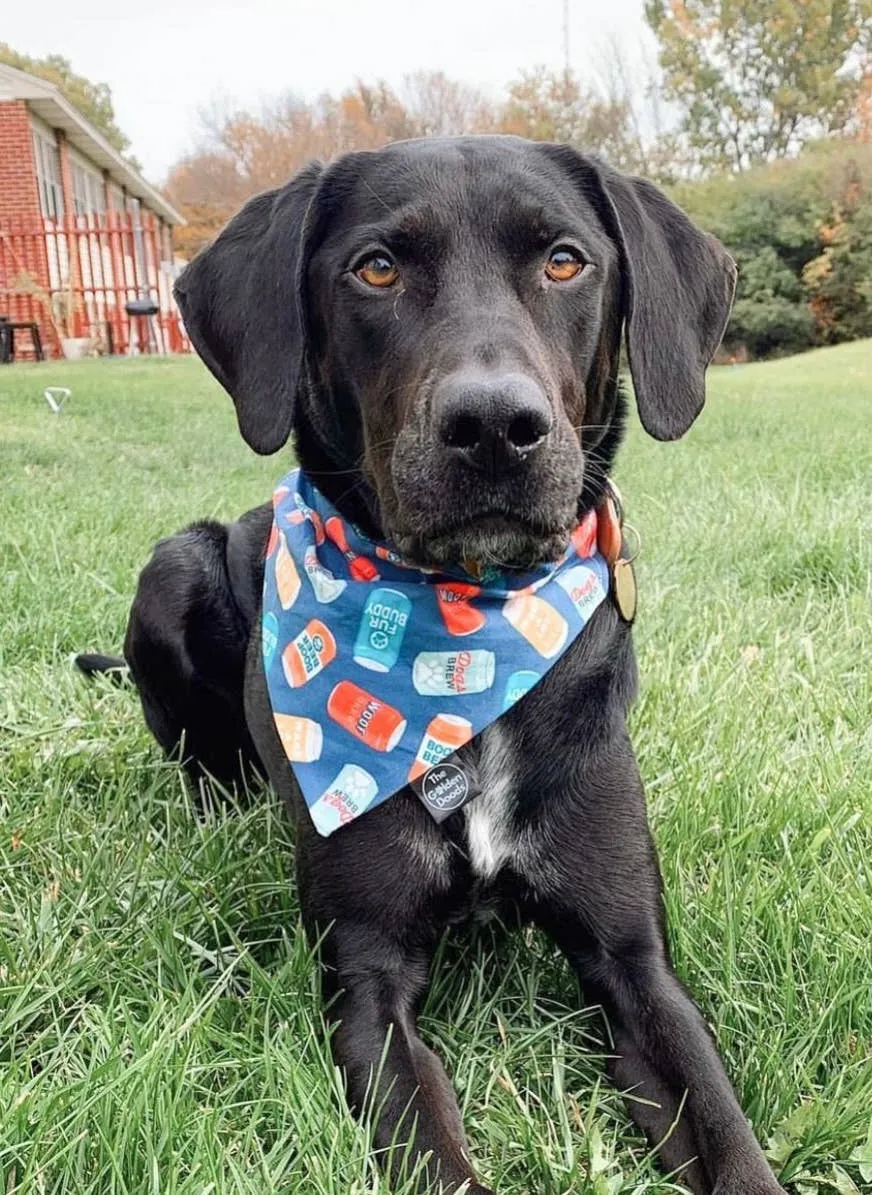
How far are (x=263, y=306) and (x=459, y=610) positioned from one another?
0.65 metres

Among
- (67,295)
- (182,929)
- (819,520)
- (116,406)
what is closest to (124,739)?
(182,929)

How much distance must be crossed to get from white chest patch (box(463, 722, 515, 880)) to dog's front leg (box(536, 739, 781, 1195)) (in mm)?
75

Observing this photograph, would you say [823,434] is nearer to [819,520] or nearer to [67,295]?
[819,520]

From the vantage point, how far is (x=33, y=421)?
8.90 meters

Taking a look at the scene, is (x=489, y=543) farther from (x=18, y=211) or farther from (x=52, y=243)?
(x=18, y=211)

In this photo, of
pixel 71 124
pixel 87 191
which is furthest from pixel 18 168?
pixel 87 191

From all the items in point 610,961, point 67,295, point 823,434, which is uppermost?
point 610,961

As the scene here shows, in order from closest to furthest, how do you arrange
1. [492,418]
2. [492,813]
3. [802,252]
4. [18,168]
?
[492,418], [492,813], [18,168], [802,252]

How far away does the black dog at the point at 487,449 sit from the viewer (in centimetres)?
168

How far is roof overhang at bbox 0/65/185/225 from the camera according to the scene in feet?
71.6

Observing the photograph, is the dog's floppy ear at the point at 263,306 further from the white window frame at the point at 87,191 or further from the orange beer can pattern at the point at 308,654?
the white window frame at the point at 87,191

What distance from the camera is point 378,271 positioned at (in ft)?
6.48

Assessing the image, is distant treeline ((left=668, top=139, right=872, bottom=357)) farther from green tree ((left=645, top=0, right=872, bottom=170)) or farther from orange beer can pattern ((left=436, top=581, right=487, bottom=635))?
orange beer can pattern ((left=436, top=581, right=487, bottom=635))

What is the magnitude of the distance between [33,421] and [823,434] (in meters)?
5.91
